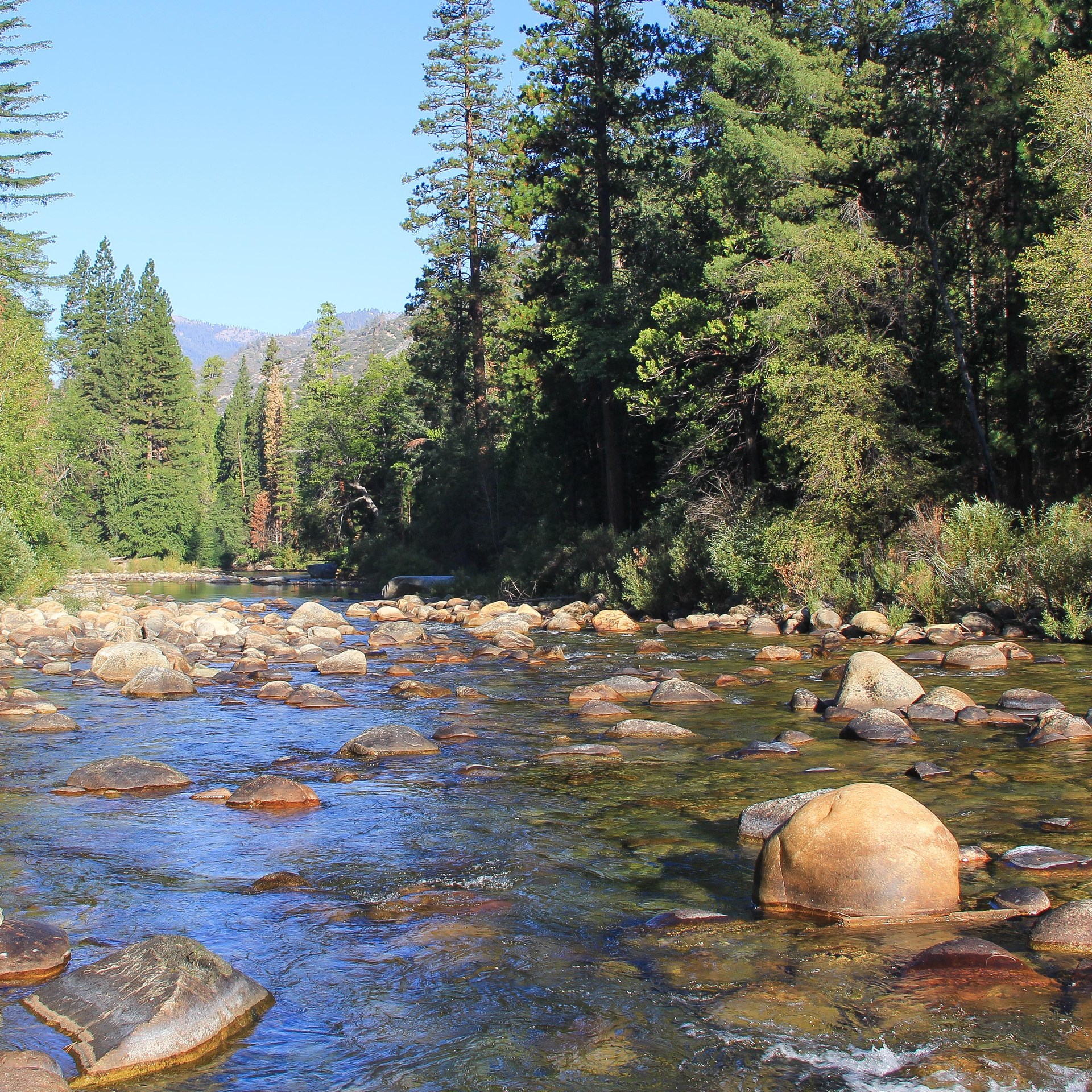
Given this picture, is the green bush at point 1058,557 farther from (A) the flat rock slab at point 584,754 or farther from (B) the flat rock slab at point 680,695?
(A) the flat rock slab at point 584,754

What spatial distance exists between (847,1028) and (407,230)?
38.0 m

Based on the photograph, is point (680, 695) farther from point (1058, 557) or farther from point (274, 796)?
→ point (1058, 557)

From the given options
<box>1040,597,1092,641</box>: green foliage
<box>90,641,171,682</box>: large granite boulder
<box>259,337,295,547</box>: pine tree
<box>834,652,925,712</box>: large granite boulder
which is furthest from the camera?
<box>259,337,295,547</box>: pine tree

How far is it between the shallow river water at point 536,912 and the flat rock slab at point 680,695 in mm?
1350

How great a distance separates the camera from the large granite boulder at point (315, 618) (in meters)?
22.9

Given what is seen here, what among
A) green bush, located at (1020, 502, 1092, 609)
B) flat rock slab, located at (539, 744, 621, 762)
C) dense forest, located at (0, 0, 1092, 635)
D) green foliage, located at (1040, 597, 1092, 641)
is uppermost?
dense forest, located at (0, 0, 1092, 635)

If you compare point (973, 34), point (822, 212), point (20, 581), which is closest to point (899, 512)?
point (822, 212)

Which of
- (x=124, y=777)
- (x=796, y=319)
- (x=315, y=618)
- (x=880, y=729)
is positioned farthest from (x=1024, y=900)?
(x=315, y=618)

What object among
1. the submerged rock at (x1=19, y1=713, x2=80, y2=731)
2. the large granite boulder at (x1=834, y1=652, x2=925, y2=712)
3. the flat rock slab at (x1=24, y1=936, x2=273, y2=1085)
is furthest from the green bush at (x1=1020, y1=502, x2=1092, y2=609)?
the flat rock slab at (x1=24, y1=936, x2=273, y2=1085)

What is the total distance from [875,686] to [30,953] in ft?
27.7

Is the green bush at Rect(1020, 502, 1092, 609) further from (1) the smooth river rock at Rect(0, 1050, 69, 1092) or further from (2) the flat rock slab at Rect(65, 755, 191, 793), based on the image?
(1) the smooth river rock at Rect(0, 1050, 69, 1092)

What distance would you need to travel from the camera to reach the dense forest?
62.4ft

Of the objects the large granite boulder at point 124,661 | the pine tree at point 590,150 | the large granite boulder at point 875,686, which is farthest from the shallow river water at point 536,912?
the pine tree at point 590,150

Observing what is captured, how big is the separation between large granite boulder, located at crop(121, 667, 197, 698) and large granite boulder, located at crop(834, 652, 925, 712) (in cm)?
832
